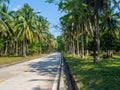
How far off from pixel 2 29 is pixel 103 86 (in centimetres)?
4407

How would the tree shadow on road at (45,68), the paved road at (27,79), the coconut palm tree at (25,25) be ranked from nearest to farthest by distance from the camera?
the paved road at (27,79) → the tree shadow on road at (45,68) → the coconut palm tree at (25,25)

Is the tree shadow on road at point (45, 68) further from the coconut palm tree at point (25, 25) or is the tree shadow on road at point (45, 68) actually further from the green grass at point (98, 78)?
the coconut palm tree at point (25, 25)

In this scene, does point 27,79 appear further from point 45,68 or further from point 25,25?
point 25,25

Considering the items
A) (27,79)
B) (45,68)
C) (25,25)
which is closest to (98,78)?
(27,79)

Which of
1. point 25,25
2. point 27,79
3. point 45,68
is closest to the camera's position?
point 27,79

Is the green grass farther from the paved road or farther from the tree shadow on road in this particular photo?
the tree shadow on road

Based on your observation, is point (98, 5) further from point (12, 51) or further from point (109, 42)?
point (12, 51)

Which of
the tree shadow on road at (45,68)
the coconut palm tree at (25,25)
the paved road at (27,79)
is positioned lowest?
the paved road at (27,79)

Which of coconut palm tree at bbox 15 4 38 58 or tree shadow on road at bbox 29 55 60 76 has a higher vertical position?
coconut palm tree at bbox 15 4 38 58

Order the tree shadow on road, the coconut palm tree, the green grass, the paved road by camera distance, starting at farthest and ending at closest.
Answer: the coconut palm tree, the tree shadow on road, the paved road, the green grass

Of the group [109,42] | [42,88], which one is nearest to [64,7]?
[42,88]

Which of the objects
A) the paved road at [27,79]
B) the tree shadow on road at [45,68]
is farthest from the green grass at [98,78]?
the tree shadow on road at [45,68]

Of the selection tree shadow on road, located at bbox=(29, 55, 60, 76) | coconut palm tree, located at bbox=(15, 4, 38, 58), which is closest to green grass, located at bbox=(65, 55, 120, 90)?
tree shadow on road, located at bbox=(29, 55, 60, 76)

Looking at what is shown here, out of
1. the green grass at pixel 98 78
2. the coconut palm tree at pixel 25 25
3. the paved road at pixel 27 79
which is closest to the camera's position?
the green grass at pixel 98 78
